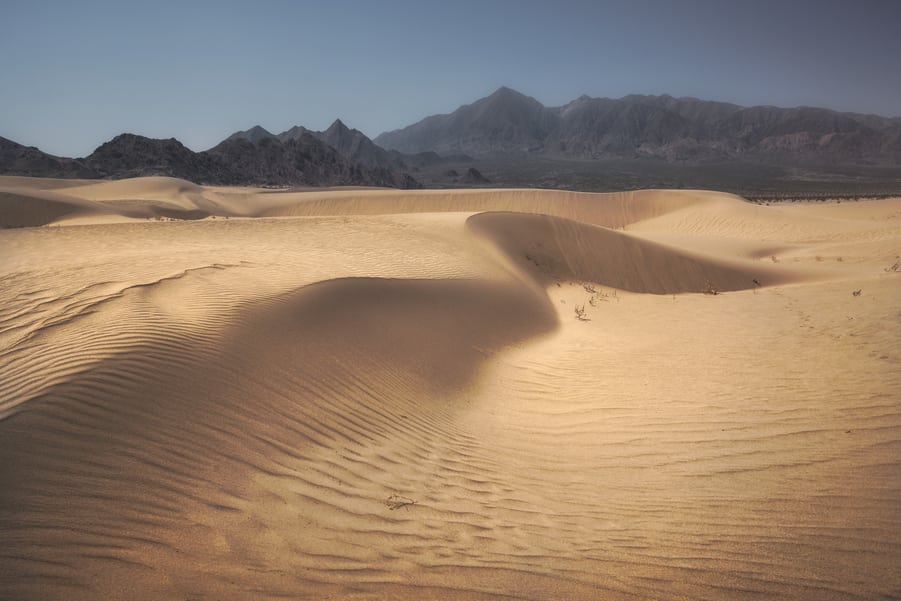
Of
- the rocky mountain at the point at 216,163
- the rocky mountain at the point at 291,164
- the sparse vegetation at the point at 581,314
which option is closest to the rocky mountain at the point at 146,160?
the rocky mountain at the point at 216,163

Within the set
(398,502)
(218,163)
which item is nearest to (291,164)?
(218,163)

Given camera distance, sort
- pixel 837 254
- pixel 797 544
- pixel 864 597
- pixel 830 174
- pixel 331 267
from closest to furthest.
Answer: pixel 864 597
pixel 797 544
pixel 331 267
pixel 837 254
pixel 830 174

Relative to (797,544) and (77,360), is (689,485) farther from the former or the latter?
(77,360)

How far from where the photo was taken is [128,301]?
548 cm

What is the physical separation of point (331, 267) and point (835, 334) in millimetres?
7913

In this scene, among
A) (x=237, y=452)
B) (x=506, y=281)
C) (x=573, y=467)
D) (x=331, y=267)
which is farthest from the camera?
(x=506, y=281)

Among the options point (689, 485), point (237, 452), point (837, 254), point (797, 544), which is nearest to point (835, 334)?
point (689, 485)

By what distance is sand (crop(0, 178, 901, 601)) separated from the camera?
2654mm

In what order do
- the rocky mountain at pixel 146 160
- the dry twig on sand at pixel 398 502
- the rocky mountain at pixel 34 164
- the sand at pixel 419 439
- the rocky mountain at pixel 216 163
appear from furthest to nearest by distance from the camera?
the rocky mountain at pixel 146 160 < the rocky mountain at pixel 216 163 < the rocky mountain at pixel 34 164 < the dry twig on sand at pixel 398 502 < the sand at pixel 419 439

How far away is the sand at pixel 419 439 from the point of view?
8.71ft

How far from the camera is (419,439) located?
461 centimetres

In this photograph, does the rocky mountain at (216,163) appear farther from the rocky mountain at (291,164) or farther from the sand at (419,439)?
the sand at (419,439)

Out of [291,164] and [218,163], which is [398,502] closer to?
[218,163]

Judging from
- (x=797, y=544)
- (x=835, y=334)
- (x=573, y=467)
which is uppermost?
(x=835, y=334)
